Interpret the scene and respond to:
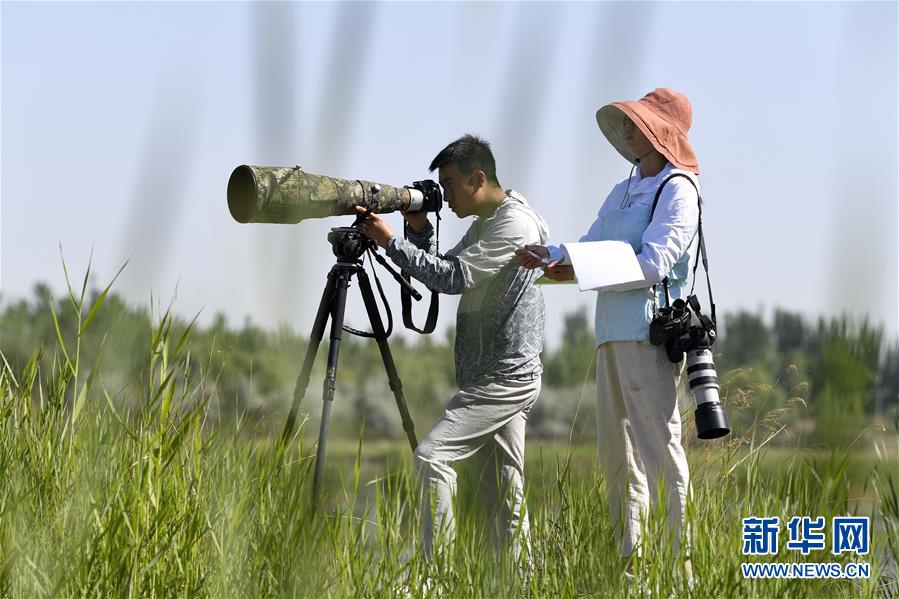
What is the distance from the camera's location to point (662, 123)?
266 centimetres

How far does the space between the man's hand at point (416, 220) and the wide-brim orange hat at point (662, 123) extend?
0.72 m

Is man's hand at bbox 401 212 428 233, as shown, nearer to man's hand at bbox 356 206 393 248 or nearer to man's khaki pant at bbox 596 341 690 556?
man's hand at bbox 356 206 393 248

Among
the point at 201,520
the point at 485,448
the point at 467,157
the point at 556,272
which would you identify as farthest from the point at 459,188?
the point at 201,520

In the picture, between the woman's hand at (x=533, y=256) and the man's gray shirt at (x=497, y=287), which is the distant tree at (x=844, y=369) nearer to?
the woman's hand at (x=533, y=256)

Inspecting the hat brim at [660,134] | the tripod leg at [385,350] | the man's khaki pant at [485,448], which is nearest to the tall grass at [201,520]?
the man's khaki pant at [485,448]

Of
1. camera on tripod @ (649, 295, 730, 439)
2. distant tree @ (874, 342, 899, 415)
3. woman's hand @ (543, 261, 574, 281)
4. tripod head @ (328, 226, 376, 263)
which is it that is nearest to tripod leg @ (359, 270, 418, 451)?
tripod head @ (328, 226, 376, 263)

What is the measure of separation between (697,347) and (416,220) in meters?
1.08

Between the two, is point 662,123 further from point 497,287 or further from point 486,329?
point 486,329

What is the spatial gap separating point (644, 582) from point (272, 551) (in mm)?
845

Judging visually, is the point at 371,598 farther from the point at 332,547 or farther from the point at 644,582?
the point at 644,582

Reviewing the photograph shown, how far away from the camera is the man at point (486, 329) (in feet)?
9.35

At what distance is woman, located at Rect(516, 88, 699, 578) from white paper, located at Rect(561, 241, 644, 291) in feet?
0.14

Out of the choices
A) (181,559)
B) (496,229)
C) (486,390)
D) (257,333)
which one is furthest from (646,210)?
(257,333)

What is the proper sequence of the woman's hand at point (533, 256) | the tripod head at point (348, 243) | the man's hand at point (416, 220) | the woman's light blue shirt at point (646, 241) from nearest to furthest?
the woman's light blue shirt at point (646, 241) < the woman's hand at point (533, 256) < the tripod head at point (348, 243) < the man's hand at point (416, 220)
